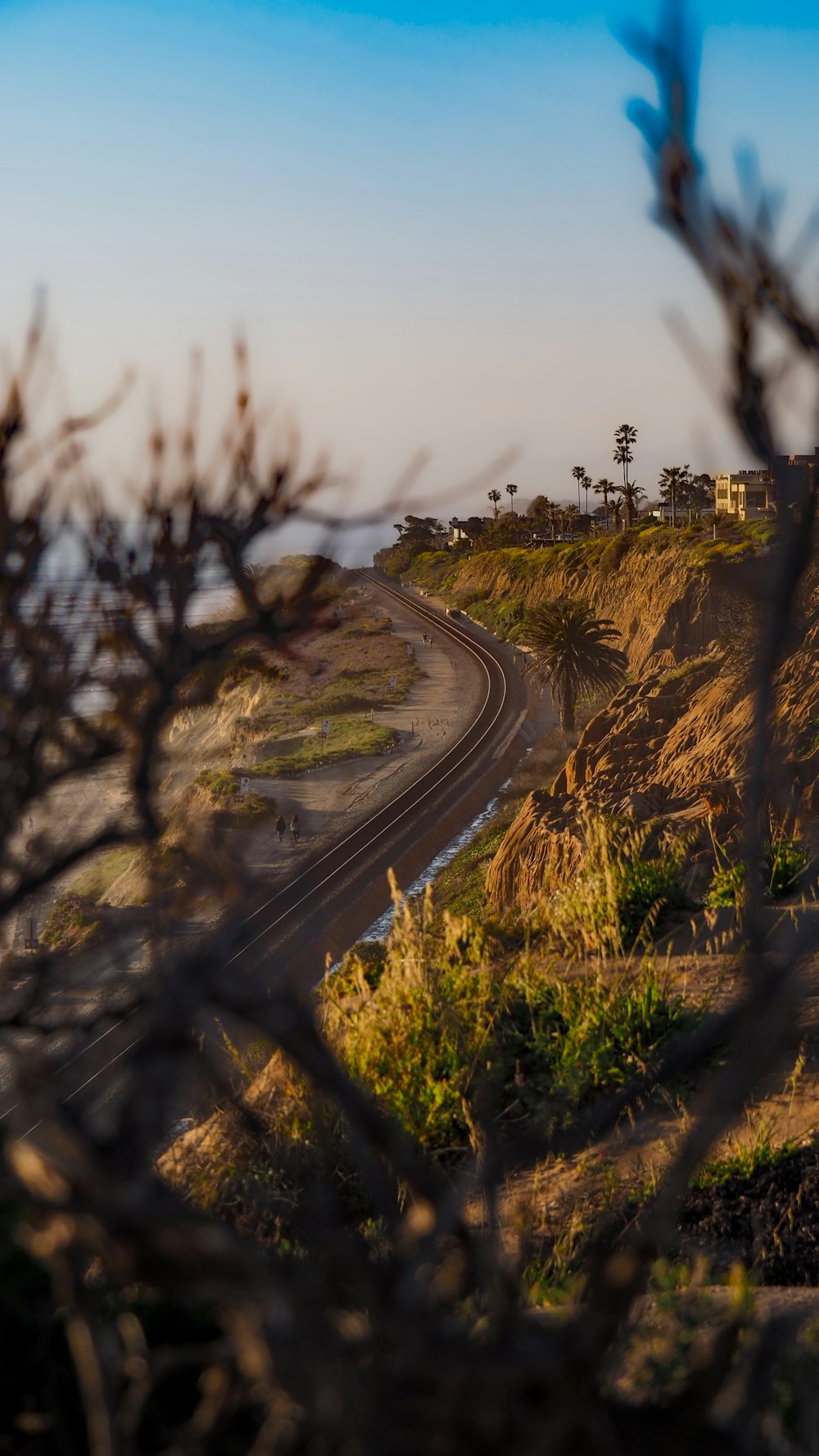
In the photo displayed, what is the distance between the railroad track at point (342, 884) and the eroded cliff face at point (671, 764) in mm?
4552

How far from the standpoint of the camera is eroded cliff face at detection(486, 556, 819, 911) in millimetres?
19547

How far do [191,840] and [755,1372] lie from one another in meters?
2.55

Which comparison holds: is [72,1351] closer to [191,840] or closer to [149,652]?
[191,840]

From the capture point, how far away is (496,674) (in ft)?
220

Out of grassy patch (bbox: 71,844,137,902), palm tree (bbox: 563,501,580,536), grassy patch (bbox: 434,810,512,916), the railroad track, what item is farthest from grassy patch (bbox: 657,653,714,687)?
palm tree (bbox: 563,501,580,536)

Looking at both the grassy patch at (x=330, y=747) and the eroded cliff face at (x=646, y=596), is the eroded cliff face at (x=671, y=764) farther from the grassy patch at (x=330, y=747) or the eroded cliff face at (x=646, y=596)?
the grassy patch at (x=330, y=747)

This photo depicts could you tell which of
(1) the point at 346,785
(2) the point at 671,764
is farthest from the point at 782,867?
(1) the point at 346,785

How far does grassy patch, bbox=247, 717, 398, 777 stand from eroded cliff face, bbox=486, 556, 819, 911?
15.4 metres

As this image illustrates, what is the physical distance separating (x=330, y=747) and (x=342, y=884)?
69.8ft

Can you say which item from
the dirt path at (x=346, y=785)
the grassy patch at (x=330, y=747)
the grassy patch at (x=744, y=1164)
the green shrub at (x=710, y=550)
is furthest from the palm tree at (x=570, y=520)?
the grassy patch at (x=744, y=1164)

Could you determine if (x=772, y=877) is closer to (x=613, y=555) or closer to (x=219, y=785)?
(x=219, y=785)

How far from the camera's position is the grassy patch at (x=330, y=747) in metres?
48.9

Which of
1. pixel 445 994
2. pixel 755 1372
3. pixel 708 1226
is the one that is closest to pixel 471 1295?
pixel 755 1372

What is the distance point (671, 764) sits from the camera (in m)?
26.9
